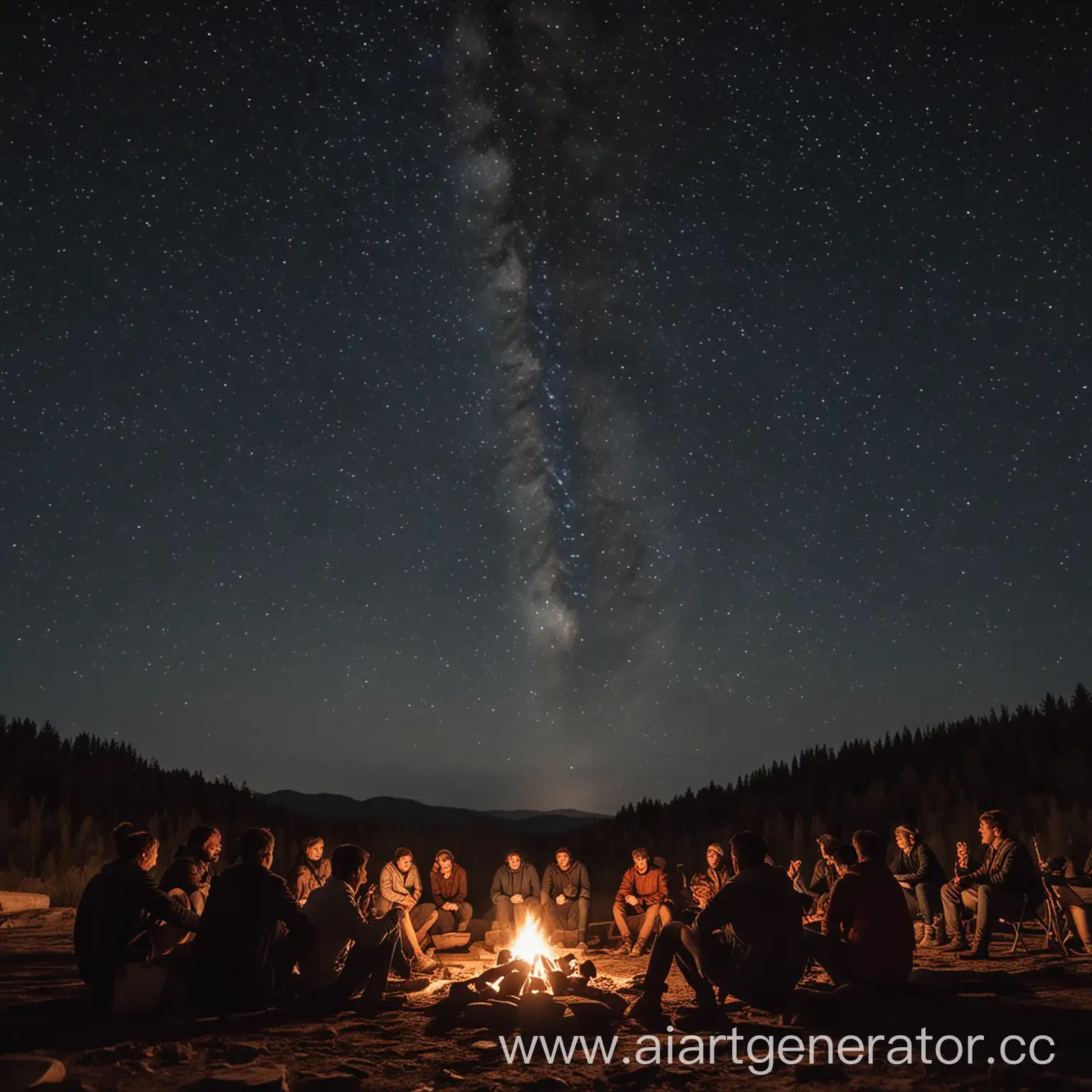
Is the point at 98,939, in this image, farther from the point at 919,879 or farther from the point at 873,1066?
the point at 919,879

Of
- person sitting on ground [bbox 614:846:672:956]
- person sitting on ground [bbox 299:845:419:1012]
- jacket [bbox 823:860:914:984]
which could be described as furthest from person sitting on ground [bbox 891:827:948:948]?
person sitting on ground [bbox 299:845:419:1012]

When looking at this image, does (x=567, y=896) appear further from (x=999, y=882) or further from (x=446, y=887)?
(x=999, y=882)

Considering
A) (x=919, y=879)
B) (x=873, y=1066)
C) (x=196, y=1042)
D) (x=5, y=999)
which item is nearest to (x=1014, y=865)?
(x=919, y=879)

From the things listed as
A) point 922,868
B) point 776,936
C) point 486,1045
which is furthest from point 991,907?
point 486,1045

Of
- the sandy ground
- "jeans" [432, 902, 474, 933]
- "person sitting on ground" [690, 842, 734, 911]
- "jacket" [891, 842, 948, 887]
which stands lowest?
"jeans" [432, 902, 474, 933]

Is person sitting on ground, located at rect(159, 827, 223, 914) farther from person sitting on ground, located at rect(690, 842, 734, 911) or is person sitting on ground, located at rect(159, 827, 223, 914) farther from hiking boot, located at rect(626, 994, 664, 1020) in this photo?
person sitting on ground, located at rect(690, 842, 734, 911)

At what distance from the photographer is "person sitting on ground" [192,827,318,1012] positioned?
5.37 m

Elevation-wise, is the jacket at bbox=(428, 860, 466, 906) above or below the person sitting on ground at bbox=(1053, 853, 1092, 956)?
below

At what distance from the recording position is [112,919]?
5.41m

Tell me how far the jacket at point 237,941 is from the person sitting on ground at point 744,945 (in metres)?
2.47

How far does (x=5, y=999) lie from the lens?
→ 239 inches

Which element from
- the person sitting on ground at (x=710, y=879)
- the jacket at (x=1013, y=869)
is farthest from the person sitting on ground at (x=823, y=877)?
the jacket at (x=1013, y=869)

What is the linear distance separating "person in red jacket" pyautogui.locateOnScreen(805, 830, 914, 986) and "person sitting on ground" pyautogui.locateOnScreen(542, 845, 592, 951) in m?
6.30

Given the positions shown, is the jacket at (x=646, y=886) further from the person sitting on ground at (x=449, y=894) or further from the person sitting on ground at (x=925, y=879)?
the person sitting on ground at (x=925, y=879)
